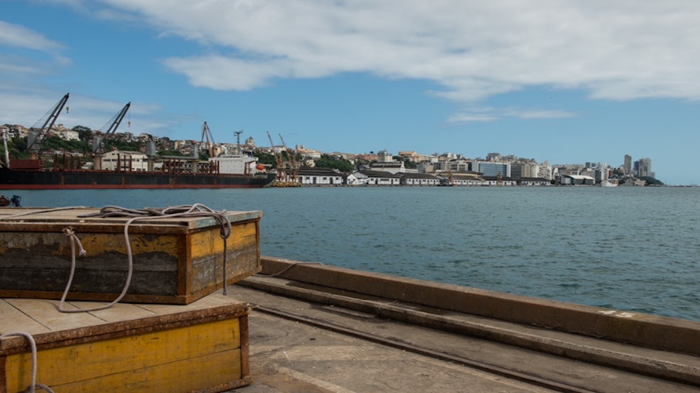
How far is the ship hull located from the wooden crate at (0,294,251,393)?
110679 mm

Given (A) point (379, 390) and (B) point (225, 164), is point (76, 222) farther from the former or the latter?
(B) point (225, 164)

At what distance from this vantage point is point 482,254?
27453 millimetres

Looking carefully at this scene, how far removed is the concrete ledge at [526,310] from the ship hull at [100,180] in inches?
4218

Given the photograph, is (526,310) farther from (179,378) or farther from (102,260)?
(102,260)

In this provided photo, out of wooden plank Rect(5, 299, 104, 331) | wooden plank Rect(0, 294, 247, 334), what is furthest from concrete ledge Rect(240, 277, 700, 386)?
wooden plank Rect(5, 299, 104, 331)

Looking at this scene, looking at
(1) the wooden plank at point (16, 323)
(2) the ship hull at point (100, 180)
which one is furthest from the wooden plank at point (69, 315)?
(2) the ship hull at point (100, 180)

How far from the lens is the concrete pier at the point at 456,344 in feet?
16.6

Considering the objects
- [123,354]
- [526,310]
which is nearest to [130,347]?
[123,354]

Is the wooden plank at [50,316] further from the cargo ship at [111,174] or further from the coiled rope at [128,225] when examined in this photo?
the cargo ship at [111,174]

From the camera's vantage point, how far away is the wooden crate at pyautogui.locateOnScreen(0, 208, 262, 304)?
14.1 feet

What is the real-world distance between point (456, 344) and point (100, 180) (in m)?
113

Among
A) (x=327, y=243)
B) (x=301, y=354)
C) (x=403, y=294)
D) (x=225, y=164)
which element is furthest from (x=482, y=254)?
(x=225, y=164)

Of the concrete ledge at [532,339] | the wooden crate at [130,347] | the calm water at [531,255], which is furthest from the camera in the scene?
the calm water at [531,255]

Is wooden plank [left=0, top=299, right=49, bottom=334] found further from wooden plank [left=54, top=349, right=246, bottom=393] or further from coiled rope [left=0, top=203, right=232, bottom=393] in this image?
wooden plank [left=54, top=349, right=246, bottom=393]
